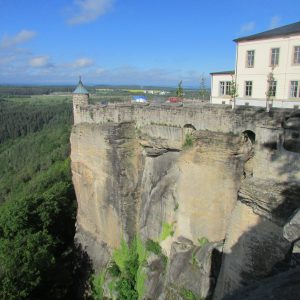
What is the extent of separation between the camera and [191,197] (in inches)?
598

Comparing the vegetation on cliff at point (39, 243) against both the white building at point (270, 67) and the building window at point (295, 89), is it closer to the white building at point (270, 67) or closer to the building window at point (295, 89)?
the white building at point (270, 67)

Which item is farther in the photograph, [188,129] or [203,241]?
[188,129]

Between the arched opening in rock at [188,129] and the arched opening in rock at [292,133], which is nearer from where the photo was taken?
the arched opening in rock at [292,133]

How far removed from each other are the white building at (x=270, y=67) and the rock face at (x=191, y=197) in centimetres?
965

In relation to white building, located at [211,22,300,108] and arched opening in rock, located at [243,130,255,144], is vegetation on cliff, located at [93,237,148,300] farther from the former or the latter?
white building, located at [211,22,300,108]

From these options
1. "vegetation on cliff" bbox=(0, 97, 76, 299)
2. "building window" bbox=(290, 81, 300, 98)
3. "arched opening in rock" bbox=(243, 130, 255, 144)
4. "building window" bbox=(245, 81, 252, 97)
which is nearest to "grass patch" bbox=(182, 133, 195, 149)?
"arched opening in rock" bbox=(243, 130, 255, 144)

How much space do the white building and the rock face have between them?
9.65 metres

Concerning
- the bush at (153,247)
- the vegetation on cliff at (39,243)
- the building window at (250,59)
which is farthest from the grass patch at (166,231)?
the building window at (250,59)

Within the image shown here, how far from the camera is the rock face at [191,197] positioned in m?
10.5

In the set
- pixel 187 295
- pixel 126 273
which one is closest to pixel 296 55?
pixel 187 295

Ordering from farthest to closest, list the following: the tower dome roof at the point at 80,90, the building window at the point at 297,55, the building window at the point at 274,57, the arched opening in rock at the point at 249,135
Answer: the building window at the point at 274,57
the building window at the point at 297,55
the tower dome roof at the point at 80,90
the arched opening in rock at the point at 249,135

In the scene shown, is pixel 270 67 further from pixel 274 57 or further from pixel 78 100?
pixel 78 100

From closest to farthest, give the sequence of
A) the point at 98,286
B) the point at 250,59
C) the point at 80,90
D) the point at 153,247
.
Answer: the point at 153,247 → the point at 98,286 → the point at 80,90 → the point at 250,59

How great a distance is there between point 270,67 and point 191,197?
14448mm
